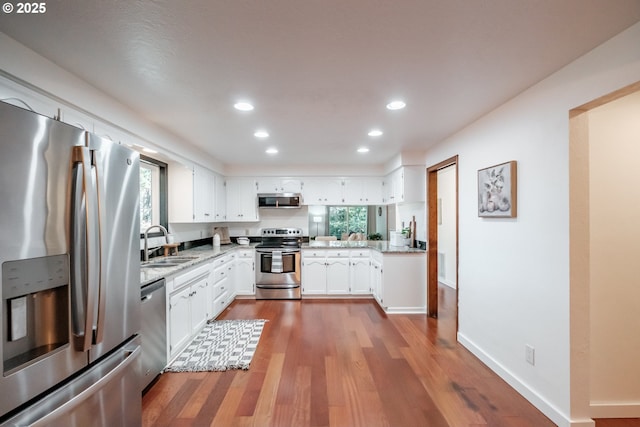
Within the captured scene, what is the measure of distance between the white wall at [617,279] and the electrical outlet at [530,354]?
13.3 inches

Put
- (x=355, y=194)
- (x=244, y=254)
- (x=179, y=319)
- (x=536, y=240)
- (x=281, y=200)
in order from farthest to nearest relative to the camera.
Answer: (x=355, y=194) < (x=281, y=200) < (x=244, y=254) < (x=179, y=319) < (x=536, y=240)

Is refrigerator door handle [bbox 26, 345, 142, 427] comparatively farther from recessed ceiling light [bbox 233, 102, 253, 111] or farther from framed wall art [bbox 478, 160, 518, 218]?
framed wall art [bbox 478, 160, 518, 218]

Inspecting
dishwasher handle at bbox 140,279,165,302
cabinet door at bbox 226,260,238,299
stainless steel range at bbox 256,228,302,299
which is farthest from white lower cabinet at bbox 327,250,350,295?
dishwasher handle at bbox 140,279,165,302

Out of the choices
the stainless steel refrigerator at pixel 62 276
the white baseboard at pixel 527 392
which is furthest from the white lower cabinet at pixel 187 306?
the white baseboard at pixel 527 392

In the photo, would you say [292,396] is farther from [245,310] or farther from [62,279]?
[245,310]

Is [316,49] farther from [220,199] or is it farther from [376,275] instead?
[220,199]

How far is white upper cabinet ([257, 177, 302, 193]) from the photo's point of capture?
5.45 m

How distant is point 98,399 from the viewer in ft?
4.41

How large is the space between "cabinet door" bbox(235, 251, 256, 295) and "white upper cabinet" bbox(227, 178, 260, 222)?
2.53ft

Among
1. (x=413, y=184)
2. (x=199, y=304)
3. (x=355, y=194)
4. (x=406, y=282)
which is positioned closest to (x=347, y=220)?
(x=355, y=194)

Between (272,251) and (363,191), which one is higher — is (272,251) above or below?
below

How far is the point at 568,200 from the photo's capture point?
1.85 metres

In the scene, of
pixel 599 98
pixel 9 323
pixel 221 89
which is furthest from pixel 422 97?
pixel 9 323

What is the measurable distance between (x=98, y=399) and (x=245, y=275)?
12.1 ft
